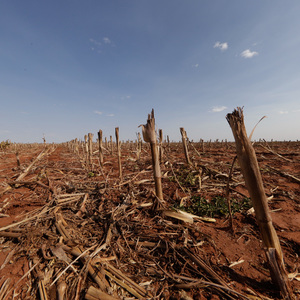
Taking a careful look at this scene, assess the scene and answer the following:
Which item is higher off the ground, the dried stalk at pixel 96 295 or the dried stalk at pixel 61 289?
the dried stalk at pixel 61 289

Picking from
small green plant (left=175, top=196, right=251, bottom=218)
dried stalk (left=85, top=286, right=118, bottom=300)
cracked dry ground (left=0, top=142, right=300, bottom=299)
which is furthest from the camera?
small green plant (left=175, top=196, right=251, bottom=218)

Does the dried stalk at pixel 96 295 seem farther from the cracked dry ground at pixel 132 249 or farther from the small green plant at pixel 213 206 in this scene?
the small green plant at pixel 213 206

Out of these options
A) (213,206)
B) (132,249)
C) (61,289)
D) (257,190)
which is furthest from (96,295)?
(213,206)

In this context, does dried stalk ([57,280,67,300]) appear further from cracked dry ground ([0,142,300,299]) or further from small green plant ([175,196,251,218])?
small green plant ([175,196,251,218])

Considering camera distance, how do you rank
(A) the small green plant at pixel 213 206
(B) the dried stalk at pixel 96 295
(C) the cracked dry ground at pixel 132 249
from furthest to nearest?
(A) the small green plant at pixel 213 206, (C) the cracked dry ground at pixel 132 249, (B) the dried stalk at pixel 96 295

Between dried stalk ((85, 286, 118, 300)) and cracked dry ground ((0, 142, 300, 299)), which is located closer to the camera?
dried stalk ((85, 286, 118, 300))

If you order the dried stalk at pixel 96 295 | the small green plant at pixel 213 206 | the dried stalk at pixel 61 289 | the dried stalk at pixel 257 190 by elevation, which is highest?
the dried stalk at pixel 257 190

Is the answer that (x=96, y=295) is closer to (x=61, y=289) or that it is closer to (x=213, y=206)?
(x=61, y=289)

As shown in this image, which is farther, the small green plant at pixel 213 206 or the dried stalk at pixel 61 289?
the small green plant at pixel 213 206

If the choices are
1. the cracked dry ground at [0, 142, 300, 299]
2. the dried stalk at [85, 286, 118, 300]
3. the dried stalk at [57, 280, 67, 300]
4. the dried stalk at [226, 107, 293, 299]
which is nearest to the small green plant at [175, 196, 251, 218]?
the cracked dry ground at [0, 142, 300, 299]

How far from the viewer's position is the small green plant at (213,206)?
3287 millimetres

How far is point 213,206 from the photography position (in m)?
3.39

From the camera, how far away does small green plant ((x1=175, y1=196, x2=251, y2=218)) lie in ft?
10.8

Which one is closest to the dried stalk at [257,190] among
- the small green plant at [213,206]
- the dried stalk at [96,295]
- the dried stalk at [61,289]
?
the small green plant at [213,206]
